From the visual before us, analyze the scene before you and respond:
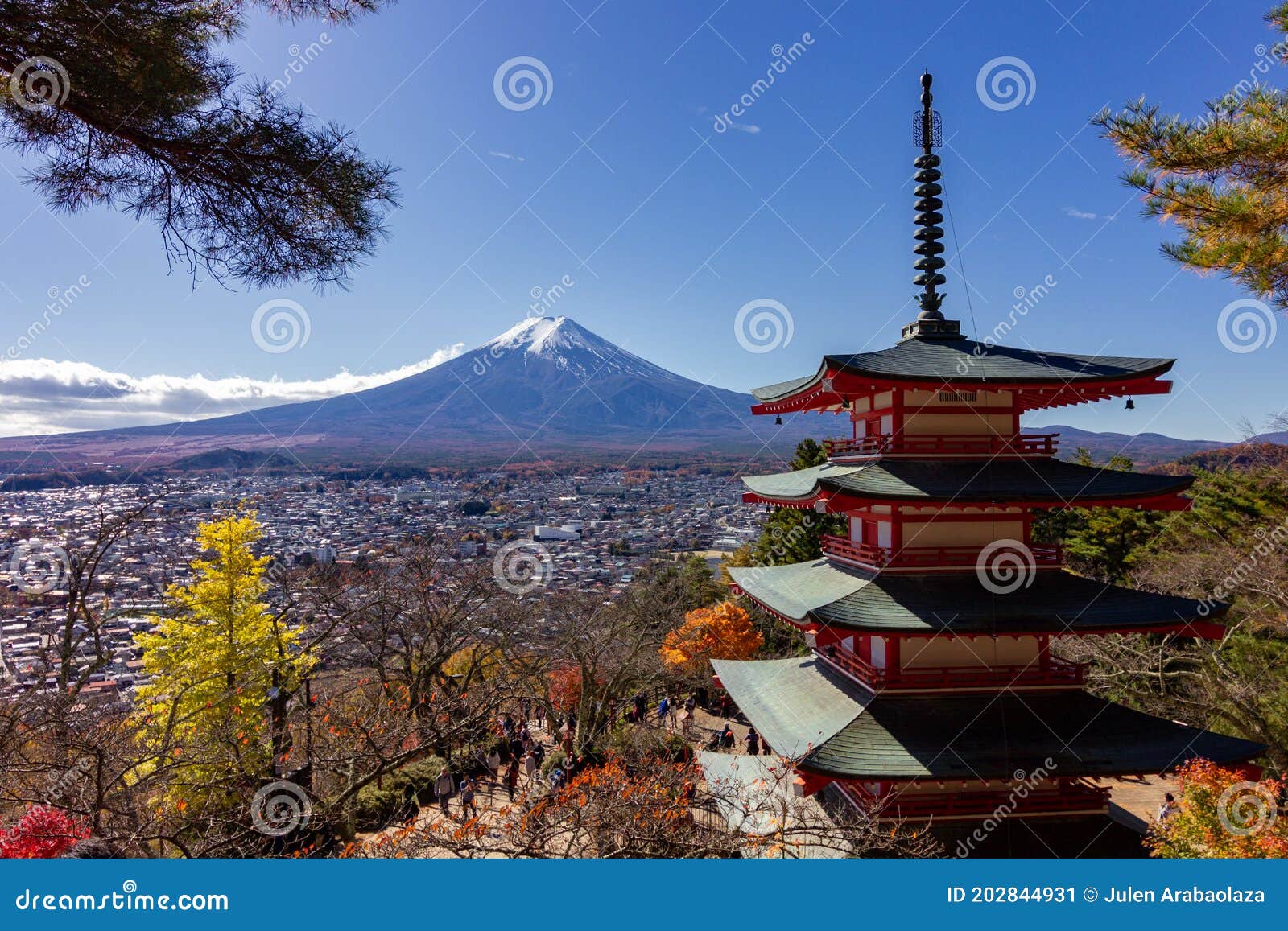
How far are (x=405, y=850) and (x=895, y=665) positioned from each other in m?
6.39

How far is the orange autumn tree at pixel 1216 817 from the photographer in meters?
7.11

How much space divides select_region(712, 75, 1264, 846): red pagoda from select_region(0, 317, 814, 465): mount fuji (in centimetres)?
4200

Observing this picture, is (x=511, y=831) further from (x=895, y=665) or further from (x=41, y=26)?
(x=41, y=26)

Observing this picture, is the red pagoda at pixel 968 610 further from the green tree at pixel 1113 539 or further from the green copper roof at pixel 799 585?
the green tree at pixel 1113 539

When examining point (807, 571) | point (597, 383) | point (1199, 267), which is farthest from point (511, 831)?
point (597, 383)

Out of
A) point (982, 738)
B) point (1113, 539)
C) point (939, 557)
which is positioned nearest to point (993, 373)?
point (939, 557)

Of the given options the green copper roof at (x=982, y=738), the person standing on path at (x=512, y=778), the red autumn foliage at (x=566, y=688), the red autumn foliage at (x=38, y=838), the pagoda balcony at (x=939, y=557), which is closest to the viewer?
the red autumn foliage at (x=38, y=838)

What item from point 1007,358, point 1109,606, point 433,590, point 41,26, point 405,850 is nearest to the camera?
point 41,26

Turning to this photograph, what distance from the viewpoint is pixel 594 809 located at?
23.2ft

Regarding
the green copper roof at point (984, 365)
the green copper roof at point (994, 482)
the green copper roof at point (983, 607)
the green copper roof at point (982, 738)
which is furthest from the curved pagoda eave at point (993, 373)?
the green copper roof at point (982, 738)

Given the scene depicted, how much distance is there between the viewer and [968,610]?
27.1 feet

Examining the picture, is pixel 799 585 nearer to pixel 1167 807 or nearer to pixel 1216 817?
pixel 1216 817

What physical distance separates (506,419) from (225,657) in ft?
215

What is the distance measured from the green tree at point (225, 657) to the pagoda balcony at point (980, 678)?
9916 mm
